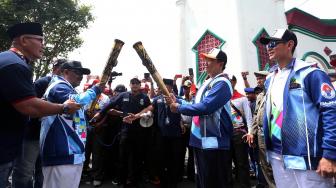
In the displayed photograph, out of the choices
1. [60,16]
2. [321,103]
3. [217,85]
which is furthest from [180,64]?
[321,103]

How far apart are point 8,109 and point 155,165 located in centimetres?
465

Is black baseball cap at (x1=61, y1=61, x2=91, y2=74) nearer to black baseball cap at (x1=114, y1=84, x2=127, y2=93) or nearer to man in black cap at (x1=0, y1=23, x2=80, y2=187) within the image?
man in black cap at (x1=0, y1=23, x2=80, y2=187)

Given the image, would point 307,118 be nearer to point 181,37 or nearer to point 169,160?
point 169,160

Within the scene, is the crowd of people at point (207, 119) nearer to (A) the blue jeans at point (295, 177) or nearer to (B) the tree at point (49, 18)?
(A) the blue jeans at point (295, 177)

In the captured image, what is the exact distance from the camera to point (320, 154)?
235cm

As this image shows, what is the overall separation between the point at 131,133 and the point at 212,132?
301 cm

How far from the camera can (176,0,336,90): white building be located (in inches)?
482

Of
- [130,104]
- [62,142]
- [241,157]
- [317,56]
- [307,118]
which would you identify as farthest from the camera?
[317,56]

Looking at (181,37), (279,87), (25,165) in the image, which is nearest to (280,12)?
(181,37)

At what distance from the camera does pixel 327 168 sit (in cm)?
Result: 221

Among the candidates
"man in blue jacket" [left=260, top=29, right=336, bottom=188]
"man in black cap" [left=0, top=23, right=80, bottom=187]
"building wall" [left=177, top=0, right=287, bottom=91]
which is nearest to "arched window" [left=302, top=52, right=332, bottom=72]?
"building wall" [left=177, top=0, right=287, bottom=91]

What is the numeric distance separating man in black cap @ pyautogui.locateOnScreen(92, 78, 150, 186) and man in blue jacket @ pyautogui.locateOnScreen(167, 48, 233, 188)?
2712 millimetres

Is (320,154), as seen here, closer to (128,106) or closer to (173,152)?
(173,152)

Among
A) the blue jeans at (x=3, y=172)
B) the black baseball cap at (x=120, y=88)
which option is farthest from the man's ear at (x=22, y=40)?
the black baseball cap at (x=120, y=88)
